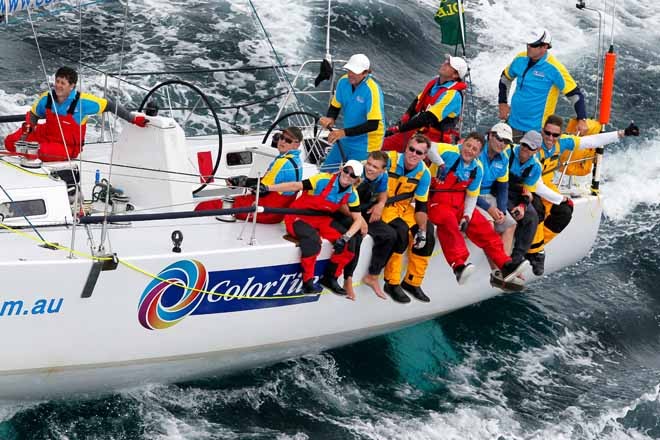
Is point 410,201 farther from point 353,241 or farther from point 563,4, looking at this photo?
point 563,4

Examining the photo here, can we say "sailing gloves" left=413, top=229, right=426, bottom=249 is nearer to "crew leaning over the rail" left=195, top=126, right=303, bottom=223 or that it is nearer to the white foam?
"crew leaning over the rail" left=195, top=126, right=303, bottom=223

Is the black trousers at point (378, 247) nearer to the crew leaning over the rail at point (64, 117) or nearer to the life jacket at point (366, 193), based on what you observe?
the life jacket at point (366, 193)

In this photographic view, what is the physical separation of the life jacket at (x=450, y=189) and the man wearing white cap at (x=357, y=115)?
60 centimetres

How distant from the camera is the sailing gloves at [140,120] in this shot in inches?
305

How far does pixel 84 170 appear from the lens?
806 centimetres

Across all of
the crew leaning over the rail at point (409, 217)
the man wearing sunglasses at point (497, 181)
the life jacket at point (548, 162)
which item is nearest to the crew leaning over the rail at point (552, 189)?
the life jacket at point (548, 162)

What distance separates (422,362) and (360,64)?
2434mm

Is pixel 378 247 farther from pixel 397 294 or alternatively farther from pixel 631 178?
pixel 631 178

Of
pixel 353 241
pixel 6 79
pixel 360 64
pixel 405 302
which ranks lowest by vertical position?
pixel 6 79

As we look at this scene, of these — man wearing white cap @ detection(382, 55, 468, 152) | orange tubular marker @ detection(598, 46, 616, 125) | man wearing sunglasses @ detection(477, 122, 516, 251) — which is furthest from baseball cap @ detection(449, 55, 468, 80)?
orange tubular marker @ detection(598, 46, 616, 125)

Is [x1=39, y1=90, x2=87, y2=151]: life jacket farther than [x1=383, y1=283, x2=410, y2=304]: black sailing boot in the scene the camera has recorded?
No

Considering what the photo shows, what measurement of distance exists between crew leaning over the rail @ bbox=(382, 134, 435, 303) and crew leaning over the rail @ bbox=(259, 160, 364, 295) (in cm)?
47

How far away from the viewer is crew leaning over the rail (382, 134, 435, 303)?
7430 millimetres

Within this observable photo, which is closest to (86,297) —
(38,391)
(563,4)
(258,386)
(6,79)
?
(38,391)
